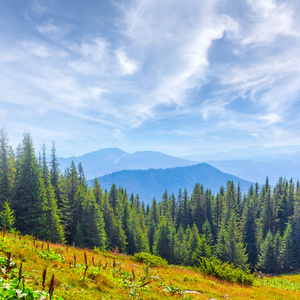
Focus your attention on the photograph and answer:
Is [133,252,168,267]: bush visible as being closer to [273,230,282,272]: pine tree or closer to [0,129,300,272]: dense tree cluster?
[0,129,300,272]: dense tree cluster

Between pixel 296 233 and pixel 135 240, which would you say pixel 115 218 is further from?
pixel 296 233

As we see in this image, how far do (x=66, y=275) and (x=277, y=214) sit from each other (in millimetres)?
78616

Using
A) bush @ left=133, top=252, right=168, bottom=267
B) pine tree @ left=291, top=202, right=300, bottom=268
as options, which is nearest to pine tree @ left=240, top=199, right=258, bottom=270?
pine tree @ left=291, top=202, right=300, bottom=268

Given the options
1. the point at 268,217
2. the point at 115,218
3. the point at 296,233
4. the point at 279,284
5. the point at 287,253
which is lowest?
the point at 287,253

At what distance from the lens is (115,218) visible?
50844 millimetres

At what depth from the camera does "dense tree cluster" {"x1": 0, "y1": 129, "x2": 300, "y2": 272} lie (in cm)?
2797

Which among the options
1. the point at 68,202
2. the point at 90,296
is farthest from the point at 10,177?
the point at 90,296

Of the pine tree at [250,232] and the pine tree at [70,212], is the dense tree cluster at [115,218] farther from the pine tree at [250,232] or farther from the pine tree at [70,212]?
the pine tree at [250,232]

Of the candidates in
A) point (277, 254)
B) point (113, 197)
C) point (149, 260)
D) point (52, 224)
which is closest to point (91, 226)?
point (52, 224)

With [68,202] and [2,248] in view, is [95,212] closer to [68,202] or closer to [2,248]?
[68,202]

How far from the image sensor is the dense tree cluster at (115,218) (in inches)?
1101

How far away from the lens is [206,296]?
401 inches

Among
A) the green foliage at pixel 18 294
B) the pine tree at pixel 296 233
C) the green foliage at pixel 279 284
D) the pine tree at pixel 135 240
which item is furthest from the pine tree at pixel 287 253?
the green foliage at pixel 18 294

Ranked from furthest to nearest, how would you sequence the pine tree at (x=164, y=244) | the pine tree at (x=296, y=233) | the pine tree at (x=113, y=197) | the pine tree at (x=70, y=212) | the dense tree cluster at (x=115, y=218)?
the pine tree at (x=113, y=197) < the pine tree at (x=296, y=233) < the pine tree at (x=164, y=244) < the pine tree at (x=70, y=212) < the dense tree cluster at (x=115, y=218)
